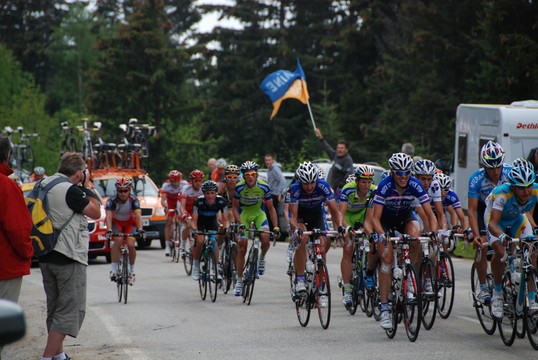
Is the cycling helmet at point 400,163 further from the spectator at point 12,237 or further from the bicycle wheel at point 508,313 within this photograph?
the spectator at point 12,237

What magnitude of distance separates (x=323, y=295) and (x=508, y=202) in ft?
7.76

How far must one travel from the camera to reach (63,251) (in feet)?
26.4

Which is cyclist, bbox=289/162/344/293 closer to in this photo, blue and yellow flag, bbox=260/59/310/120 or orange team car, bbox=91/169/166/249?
orange team car, bbox=91/169/166/249

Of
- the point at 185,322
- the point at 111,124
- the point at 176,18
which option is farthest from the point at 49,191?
the point at 176,18

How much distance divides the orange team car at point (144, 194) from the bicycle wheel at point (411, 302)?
14366 millimetres

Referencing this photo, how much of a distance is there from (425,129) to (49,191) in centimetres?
3398

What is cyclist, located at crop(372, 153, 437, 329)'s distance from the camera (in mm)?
9930

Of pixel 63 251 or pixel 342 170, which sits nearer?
pixel 63 251

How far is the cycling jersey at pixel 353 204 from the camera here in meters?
12.6

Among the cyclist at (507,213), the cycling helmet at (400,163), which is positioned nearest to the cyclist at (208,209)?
the cycling helmet at (400,163)

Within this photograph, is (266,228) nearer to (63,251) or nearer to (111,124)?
(63,251)

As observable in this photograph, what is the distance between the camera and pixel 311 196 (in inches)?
469

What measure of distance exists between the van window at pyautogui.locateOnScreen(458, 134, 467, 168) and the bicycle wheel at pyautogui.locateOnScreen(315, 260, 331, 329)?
479 inches

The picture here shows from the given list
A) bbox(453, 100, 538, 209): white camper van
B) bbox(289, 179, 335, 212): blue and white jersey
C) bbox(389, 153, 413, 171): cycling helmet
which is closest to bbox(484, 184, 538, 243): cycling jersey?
bbox(389, 153, 413, 171): cycling helmet
